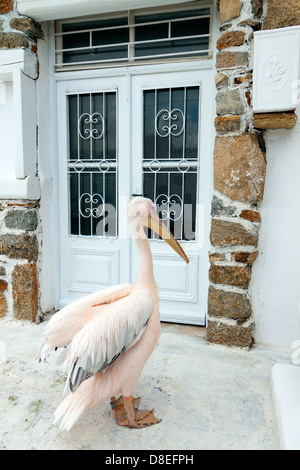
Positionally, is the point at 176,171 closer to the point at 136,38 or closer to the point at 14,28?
the point at 136,38

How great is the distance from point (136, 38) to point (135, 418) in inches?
124

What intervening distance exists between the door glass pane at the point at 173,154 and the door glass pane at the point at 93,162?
1.20ft

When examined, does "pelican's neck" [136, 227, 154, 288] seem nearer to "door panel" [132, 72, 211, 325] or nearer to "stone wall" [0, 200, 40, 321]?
"door panel" [132, 72, 211, 325]

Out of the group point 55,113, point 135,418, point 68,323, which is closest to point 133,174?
point 55,113

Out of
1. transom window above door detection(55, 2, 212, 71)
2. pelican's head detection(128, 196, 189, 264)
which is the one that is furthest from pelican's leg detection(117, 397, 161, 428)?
transom window above door detection(55, 2, 212, 71)

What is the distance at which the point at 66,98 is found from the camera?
3.24 m

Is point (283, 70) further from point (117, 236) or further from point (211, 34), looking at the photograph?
point (117, 236)

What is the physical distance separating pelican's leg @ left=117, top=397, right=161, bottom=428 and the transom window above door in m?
2.82

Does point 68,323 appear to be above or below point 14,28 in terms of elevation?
below

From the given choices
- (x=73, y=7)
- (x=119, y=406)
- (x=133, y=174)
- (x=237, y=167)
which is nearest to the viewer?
(x=119, y=406)

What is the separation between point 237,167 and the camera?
2533 mm

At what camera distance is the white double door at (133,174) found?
2.99 metres
